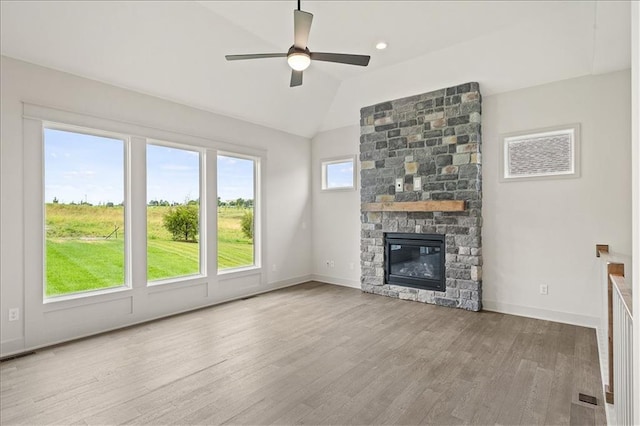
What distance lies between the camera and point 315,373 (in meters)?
2.98

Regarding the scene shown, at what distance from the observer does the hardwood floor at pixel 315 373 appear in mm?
2395

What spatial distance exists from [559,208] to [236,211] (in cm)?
488

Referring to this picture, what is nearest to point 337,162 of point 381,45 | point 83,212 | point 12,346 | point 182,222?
point 381,45

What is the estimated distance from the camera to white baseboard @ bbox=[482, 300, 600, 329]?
13.5 feet

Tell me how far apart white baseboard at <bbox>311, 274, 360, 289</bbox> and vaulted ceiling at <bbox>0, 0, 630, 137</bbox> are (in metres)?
3.69

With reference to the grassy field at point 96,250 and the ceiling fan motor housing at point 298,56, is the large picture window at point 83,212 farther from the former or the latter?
the ceiling fan motor housing at point 298,56

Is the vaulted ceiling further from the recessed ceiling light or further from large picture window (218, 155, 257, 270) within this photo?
large picture window (218, 155, 257, 270)

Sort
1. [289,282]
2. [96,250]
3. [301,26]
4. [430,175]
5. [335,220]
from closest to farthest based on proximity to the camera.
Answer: [301,26] → [96,250] → [430,175] → [289,282] → [335,220]

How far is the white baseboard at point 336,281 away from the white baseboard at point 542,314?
92.1 inches

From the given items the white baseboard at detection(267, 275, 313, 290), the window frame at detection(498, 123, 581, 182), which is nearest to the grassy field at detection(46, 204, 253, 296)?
the white baseboard at detection(267, 275, 313, 290)

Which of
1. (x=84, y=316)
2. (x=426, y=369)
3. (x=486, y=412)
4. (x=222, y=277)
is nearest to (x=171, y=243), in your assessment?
(x=222, y=277)

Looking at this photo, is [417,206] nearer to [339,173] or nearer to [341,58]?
[339,173]

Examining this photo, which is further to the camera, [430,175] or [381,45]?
[430,175]

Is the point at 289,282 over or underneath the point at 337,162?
underneath
